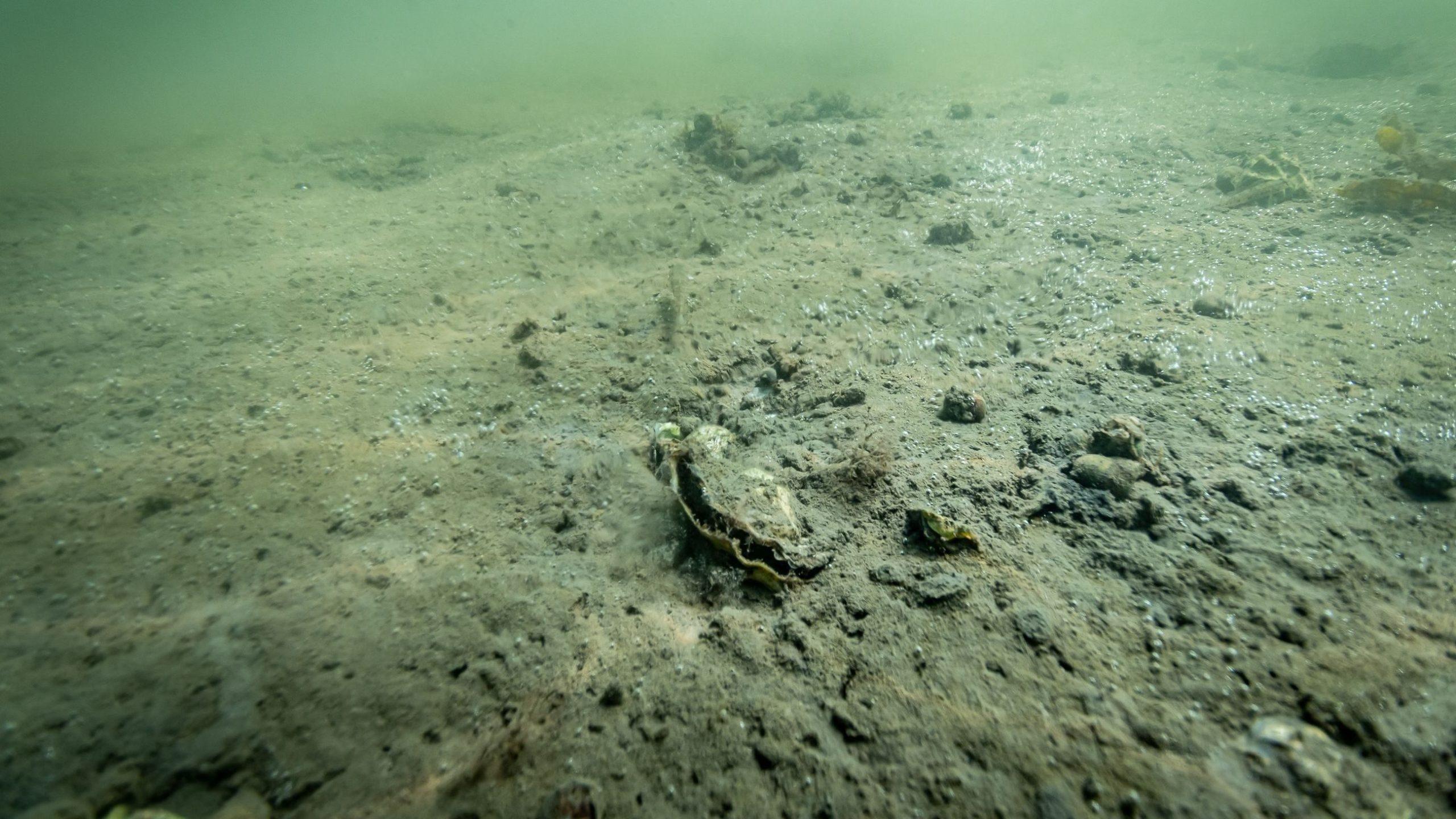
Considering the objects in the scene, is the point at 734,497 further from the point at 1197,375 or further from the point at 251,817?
the point at 1197,375

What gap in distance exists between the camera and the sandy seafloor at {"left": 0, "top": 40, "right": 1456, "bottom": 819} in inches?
99.0

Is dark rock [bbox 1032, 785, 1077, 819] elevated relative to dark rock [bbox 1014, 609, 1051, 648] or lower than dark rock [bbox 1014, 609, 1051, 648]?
lower

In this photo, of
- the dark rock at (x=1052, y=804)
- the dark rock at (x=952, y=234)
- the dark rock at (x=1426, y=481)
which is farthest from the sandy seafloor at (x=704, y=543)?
the dark rock at (x=952, y=234)

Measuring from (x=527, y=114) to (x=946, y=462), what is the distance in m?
17.0

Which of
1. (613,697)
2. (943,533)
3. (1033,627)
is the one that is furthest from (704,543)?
(1033,627)

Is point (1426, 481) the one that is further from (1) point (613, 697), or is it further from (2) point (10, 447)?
(2) point (10, 447)

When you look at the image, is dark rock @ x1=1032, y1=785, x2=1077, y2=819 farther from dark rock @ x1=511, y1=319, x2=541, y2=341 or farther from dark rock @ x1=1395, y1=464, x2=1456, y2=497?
dark rock @ x1=511, y1=319, x2=541, y2=341

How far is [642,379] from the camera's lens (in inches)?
223

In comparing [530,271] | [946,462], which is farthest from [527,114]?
[946,462]

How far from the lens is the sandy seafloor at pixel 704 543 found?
2.51m

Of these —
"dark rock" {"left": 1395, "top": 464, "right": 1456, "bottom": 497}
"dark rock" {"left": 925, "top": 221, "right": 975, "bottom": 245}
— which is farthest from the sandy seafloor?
"dark rock" {"left": 925, "top": 221, "right": 975, "bottom": 245}

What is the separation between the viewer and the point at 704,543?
3584 millimetres

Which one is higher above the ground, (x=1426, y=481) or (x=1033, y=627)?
(x=1426, y=481)

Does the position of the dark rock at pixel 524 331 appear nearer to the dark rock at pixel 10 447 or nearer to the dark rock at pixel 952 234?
the dark rock at pixel 10 447
